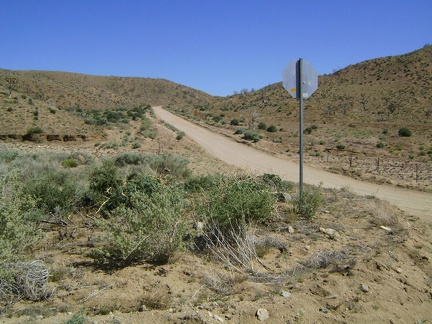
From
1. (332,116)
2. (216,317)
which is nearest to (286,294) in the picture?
(216,317)

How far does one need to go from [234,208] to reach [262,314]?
208 cm

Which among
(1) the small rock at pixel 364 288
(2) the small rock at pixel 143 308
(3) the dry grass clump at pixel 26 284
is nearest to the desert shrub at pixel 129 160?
(3) the dry grass clump at pixel 26 284

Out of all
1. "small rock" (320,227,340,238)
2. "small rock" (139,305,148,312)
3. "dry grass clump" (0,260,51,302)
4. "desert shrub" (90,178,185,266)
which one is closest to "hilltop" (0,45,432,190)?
"small rock" (320,227,340,238)

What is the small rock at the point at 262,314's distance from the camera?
380cm

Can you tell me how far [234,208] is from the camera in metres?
5.73

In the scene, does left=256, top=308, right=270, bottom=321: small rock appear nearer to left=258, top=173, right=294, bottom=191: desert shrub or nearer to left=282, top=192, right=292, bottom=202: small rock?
left=282, top=192, right=292, bottom=202: small rock

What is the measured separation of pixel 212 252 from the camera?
5.46 metres

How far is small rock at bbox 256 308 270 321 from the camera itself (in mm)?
3796

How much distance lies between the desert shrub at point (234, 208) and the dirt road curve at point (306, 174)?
282cm

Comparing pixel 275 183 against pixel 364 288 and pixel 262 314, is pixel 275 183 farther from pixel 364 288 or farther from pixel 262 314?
pixel 262 314

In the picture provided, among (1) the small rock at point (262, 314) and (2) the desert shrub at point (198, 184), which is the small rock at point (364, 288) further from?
(2) the desert shrub at point (198, 184)

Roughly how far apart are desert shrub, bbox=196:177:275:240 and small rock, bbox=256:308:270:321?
1540 millimetres

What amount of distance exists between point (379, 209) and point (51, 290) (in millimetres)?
5945

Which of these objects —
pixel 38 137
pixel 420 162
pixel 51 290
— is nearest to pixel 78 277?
pixel 51 290
